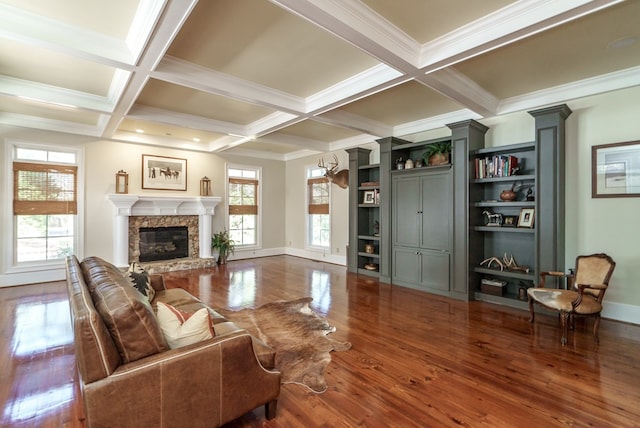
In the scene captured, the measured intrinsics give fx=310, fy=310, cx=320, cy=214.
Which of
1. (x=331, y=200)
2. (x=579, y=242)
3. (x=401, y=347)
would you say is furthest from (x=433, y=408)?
(x=331, y=200)

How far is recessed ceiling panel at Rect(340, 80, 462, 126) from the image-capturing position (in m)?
4.22

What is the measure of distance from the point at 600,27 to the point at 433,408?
3.55m

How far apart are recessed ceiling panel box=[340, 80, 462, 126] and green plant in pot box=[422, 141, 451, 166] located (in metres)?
0.52

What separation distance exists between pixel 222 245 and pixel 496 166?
19.6ft

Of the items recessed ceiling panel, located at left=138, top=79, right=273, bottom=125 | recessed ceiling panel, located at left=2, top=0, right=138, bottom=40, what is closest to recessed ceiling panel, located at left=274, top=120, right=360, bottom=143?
recessed ceiling panel, located at left=138, top=79, right=273, bottom=125

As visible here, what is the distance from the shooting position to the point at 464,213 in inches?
184

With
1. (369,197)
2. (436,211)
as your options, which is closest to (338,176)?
(369,197)

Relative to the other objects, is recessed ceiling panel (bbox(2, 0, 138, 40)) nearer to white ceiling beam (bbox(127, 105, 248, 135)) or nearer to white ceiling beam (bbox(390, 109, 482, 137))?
white ceiling beam (bbox(127, 105, 248, 135))

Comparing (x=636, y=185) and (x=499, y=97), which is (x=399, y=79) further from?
(x=636, y=185)

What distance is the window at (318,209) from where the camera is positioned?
7.91m

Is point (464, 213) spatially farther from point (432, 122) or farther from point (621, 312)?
point (621, 312)

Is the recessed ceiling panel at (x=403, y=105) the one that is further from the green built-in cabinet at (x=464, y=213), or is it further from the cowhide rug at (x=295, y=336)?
the cowhide rug at (x=295, y=336)

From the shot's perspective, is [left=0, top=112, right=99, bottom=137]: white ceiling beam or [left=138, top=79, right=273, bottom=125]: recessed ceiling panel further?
[left=0, top=112, right=99, bottom=137]: white ceiling beam

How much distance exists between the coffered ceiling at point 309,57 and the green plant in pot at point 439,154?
0.40 m
